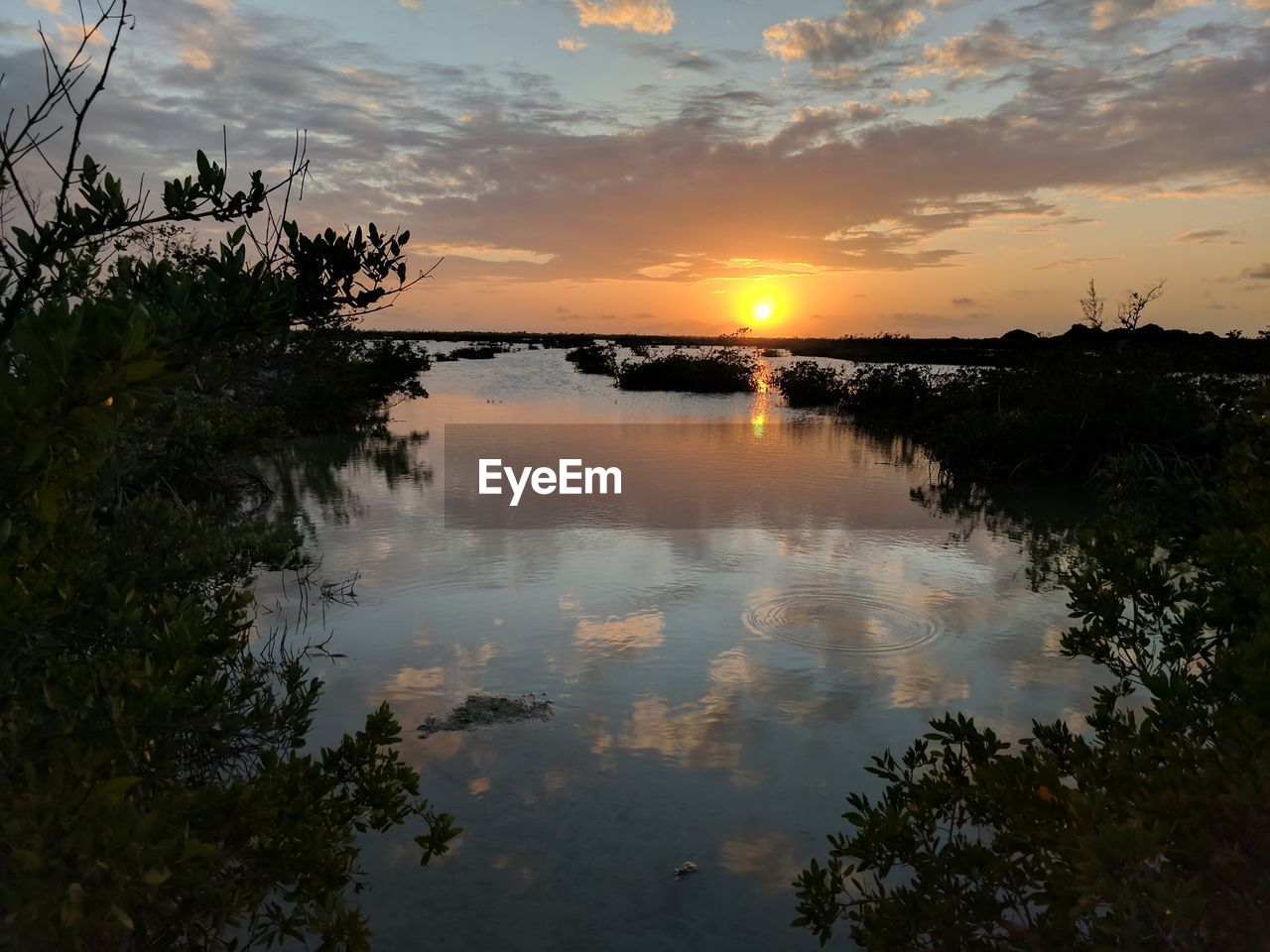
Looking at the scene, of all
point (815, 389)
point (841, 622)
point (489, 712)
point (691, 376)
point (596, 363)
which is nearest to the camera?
point (489, 712)

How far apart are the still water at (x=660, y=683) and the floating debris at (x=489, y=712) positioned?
0.41 ft

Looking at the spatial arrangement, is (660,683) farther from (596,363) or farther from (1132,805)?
(596,363)

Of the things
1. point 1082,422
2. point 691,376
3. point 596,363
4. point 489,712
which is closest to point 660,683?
point 489,712

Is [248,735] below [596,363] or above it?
below

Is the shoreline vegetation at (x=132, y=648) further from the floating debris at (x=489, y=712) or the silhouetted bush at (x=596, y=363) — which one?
the silhouetted bush at (x=596, y=363)

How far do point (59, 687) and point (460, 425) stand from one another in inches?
881

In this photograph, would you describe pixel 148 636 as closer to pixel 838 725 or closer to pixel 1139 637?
pixel 1139 637

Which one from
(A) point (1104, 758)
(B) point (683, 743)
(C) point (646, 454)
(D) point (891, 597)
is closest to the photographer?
(A) point (1104, 758)

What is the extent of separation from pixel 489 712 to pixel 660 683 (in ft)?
4.53

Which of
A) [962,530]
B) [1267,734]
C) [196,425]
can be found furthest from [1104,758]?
[962,530]

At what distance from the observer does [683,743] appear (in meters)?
5.88

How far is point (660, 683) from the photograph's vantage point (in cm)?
691

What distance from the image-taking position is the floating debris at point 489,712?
20.2 ft

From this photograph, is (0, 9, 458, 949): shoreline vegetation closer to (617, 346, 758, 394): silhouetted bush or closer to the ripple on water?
the ripple on water
